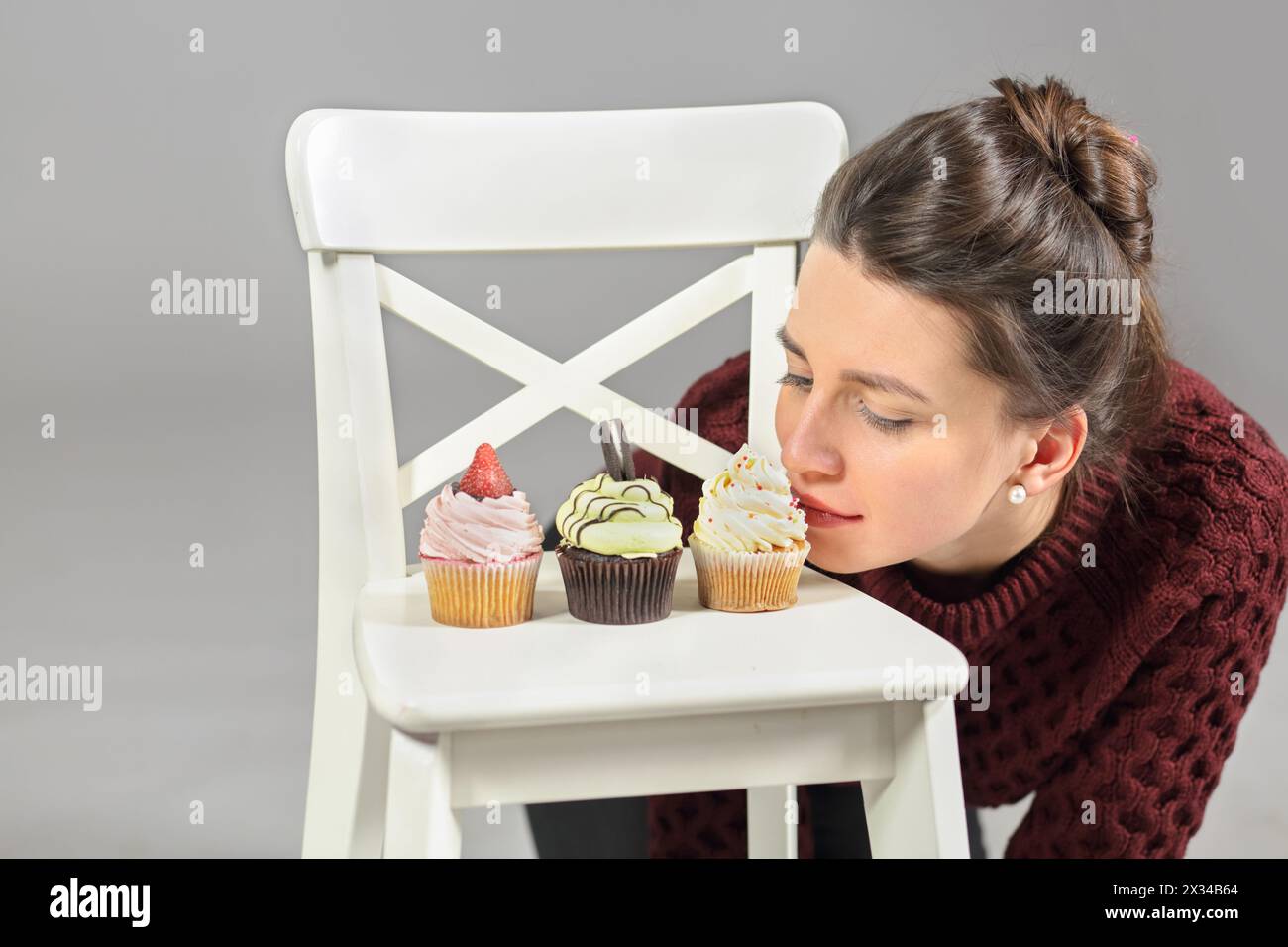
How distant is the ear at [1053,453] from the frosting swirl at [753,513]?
26 centimetres

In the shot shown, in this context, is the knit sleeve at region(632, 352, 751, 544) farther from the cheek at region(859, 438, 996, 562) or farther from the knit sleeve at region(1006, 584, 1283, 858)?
the knit sleeve at region(1006, 584, 1283, 858)

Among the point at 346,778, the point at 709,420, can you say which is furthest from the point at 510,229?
the point at 346,778

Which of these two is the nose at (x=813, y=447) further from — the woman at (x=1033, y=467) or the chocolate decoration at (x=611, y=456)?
the chocolate decoration at (x=611, y=456)

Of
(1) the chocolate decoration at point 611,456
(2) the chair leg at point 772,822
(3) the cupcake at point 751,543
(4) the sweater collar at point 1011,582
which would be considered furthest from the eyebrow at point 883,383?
(2) the chair leg at point 772,822

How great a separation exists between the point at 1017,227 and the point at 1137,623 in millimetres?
499

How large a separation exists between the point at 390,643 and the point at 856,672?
0.35 meters

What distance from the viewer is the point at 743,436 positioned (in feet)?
5.24

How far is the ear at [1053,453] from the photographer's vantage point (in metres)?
1.37

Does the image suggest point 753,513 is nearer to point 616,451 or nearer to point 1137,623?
point 616,451

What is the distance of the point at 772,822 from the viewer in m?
1.66

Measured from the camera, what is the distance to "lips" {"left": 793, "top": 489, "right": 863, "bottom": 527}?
1.29m

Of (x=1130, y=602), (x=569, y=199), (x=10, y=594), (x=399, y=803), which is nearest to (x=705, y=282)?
(x=569, y=199)

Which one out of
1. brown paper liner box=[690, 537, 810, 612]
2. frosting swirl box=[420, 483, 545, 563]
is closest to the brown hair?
brown paper liner box=[690, 537, 810, 612]

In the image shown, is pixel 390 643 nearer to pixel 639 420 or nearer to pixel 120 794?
pixel 639 420
